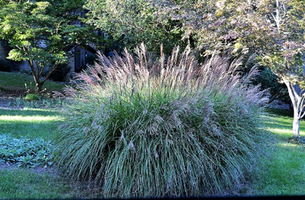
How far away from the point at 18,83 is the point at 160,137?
12.2 m

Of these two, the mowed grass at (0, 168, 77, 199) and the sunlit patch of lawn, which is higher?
the sunlit patch of lawn

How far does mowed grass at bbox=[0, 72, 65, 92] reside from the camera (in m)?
13.6

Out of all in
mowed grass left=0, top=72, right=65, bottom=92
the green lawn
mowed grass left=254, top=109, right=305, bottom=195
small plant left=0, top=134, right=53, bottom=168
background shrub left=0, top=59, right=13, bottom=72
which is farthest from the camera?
background shrub left=0, top=59, right=13, bottom=72

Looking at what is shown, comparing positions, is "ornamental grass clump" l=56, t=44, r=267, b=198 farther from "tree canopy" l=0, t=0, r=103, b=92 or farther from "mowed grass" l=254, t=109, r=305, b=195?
"tree canopy" l=0, t=0, r=103, b=92

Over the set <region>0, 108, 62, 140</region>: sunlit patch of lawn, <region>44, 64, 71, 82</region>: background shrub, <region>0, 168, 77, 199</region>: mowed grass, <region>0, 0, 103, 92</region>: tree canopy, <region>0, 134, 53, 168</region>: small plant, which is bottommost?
<region>0, 168, 77, 199</region>: mowed grass

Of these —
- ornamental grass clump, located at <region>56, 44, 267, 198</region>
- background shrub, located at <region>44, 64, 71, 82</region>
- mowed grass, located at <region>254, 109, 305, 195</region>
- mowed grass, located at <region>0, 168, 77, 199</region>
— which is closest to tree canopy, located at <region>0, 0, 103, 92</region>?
background shrub, located at <region>44, 64, 71, 82</region>

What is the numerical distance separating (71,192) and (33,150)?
1.95 m

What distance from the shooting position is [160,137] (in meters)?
3.91

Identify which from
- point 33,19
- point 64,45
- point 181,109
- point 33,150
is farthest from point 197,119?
Result: point 64,45

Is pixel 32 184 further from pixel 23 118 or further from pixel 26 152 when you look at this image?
pixel 23 118

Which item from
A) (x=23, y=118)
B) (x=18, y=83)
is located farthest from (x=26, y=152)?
(x=18, y=83)

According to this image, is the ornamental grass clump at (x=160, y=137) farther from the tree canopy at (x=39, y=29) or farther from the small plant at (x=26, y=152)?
the tree canopy at (x=39, y=29)

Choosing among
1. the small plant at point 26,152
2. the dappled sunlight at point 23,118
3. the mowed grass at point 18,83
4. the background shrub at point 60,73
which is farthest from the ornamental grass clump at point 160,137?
the background shrub at point 60,73

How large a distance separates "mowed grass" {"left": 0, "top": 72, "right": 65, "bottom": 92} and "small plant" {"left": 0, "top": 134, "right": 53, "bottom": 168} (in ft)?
26.7
